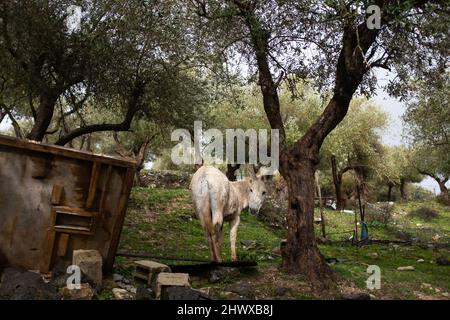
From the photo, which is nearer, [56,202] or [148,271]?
[56,202]

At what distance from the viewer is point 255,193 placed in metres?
12.0

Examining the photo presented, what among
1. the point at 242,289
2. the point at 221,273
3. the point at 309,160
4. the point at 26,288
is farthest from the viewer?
the point at 309,160

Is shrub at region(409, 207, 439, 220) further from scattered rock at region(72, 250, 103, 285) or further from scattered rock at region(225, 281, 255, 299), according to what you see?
scattered rock at region(72, 250, 103, 285)

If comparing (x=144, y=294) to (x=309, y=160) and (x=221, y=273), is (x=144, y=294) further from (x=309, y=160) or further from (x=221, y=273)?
(x=309, y=160)

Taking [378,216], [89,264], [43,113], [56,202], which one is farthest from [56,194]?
[378,216]

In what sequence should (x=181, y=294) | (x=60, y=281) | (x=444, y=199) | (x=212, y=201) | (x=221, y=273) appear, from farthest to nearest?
(x=444, y=199) < (x=212, y=201) < (x=221, y=273) < (x=60, y=281) < (x=181, y=294)

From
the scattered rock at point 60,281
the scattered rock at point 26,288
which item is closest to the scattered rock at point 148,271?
the scattered rock at point 60,281

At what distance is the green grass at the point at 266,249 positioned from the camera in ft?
32.9

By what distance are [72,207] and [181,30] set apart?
9.00m

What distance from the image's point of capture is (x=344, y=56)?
10.7 meters

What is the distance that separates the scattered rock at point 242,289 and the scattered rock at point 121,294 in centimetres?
194

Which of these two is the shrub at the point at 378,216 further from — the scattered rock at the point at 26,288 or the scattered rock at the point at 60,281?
the scattered rock at the point at 26,288

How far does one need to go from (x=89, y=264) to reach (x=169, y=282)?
1.57 metres

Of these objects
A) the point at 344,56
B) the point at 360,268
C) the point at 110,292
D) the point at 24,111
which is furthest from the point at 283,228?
the point at 24,111
